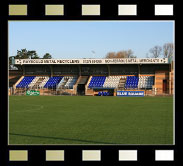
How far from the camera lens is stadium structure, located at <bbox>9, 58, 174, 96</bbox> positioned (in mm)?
55031

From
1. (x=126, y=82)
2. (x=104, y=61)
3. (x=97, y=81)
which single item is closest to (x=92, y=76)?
(x=97, y=81)

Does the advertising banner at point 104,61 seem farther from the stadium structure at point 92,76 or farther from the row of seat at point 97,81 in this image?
the row of seat at point 97,81

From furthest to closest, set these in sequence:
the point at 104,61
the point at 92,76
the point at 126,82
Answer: the point at 92,76, the point at 104,61, the point at 126,82

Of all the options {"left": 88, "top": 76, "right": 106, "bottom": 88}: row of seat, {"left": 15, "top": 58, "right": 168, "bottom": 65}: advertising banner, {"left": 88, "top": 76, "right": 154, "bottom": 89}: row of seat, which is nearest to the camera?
{"left": 15, "top": 58, "right": 168, "bottom": 65}: advertising banner

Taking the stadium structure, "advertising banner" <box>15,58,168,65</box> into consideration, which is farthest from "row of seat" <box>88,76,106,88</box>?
"advertising banner" <box>15,58,168,65</box>

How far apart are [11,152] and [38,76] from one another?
59.1 metres

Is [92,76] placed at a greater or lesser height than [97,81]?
greater

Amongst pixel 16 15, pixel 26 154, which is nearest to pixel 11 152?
pixel 26 154

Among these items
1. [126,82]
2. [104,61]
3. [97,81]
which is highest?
[104,61]

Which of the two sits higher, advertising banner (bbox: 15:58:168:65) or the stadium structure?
advertising banner (bbox: 15:58:168:65)

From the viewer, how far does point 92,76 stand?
2393 inches

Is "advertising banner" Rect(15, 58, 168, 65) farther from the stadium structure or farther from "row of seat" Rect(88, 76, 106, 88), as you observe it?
"row of seat" Rect(88, 76, 106, 88)

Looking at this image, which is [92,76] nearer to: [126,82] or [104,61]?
[104,61]
